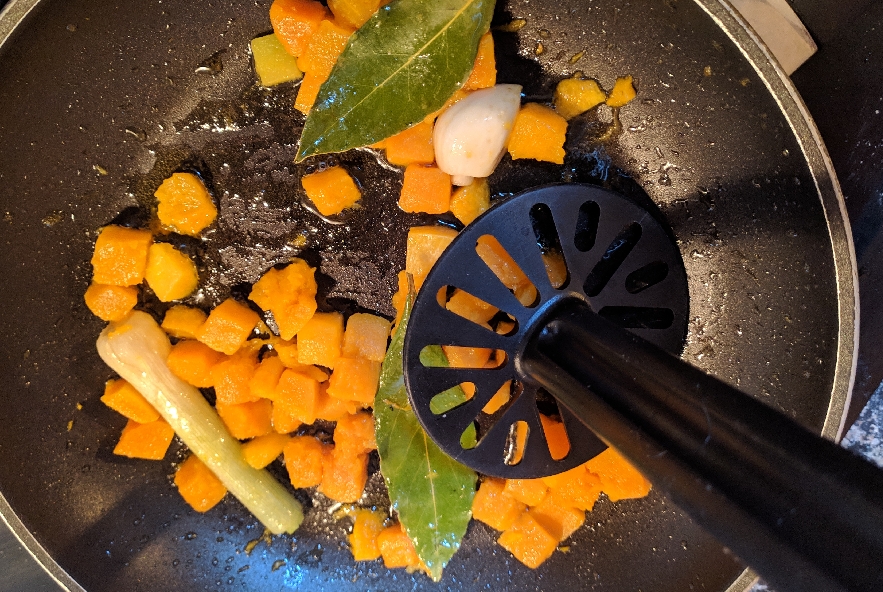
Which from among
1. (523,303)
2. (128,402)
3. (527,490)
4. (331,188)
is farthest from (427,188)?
(128,402)

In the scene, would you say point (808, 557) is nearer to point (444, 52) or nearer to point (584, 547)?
point (444, 52)

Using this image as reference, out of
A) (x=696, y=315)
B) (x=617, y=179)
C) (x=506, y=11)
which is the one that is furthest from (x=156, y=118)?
(x=696, y=315)

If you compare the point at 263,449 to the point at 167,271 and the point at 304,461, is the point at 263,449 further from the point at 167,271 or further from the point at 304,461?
the point at 167,271

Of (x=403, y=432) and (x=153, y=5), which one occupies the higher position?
(x=153, y=5)

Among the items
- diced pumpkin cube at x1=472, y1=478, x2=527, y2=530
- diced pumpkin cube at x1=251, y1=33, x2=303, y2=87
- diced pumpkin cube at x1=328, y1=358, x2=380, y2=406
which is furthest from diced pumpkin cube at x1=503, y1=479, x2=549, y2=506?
diced pumpkin cube at x1=251, y1=33, x2=303, y2=87

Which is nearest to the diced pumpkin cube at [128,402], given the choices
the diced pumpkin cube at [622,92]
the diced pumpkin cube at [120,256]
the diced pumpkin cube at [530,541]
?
the diced pumpkin cube at [120,256]

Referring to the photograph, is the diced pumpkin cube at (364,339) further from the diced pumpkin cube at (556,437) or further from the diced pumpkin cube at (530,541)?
the diced pumpkin cube at (530,541)
